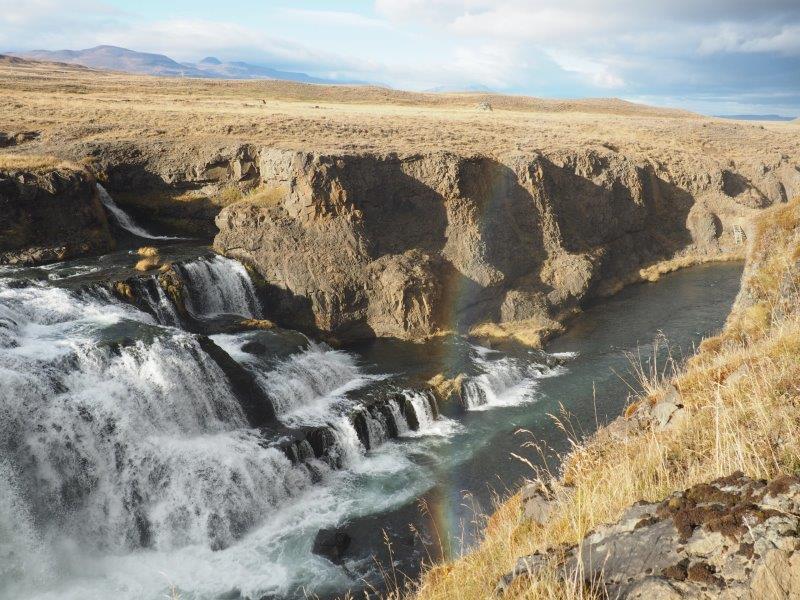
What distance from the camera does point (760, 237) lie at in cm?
1425

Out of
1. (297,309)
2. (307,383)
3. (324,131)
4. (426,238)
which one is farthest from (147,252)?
(324,131)

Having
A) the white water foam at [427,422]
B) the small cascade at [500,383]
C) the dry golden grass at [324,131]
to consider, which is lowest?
the white water foam at [427,422]

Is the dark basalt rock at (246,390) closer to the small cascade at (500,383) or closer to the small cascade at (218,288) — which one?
the small cascade at (218,288)

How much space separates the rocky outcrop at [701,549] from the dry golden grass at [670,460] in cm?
23

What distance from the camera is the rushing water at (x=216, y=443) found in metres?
13.3

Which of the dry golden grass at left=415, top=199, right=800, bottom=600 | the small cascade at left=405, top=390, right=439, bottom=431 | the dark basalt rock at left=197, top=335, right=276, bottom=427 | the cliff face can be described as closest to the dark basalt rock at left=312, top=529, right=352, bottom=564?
the dark basalt rock at left=197, top=335, right=276, bottom=427

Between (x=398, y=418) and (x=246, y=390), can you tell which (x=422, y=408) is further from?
(x=246, y=390)

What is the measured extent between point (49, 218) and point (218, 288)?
7.58 meters

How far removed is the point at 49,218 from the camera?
2414cm

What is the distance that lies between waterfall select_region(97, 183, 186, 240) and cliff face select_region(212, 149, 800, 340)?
423 cm

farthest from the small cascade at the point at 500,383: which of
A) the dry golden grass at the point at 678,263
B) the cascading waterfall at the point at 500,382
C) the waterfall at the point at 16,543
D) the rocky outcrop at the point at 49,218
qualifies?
the rocky outcrop at the point at 49,218

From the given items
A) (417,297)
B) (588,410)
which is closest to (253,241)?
(417,297)

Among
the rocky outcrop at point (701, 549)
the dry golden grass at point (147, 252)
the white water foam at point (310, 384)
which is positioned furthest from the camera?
the dry golden grass at point (147, 252)

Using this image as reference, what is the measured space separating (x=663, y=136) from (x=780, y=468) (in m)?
55.7
